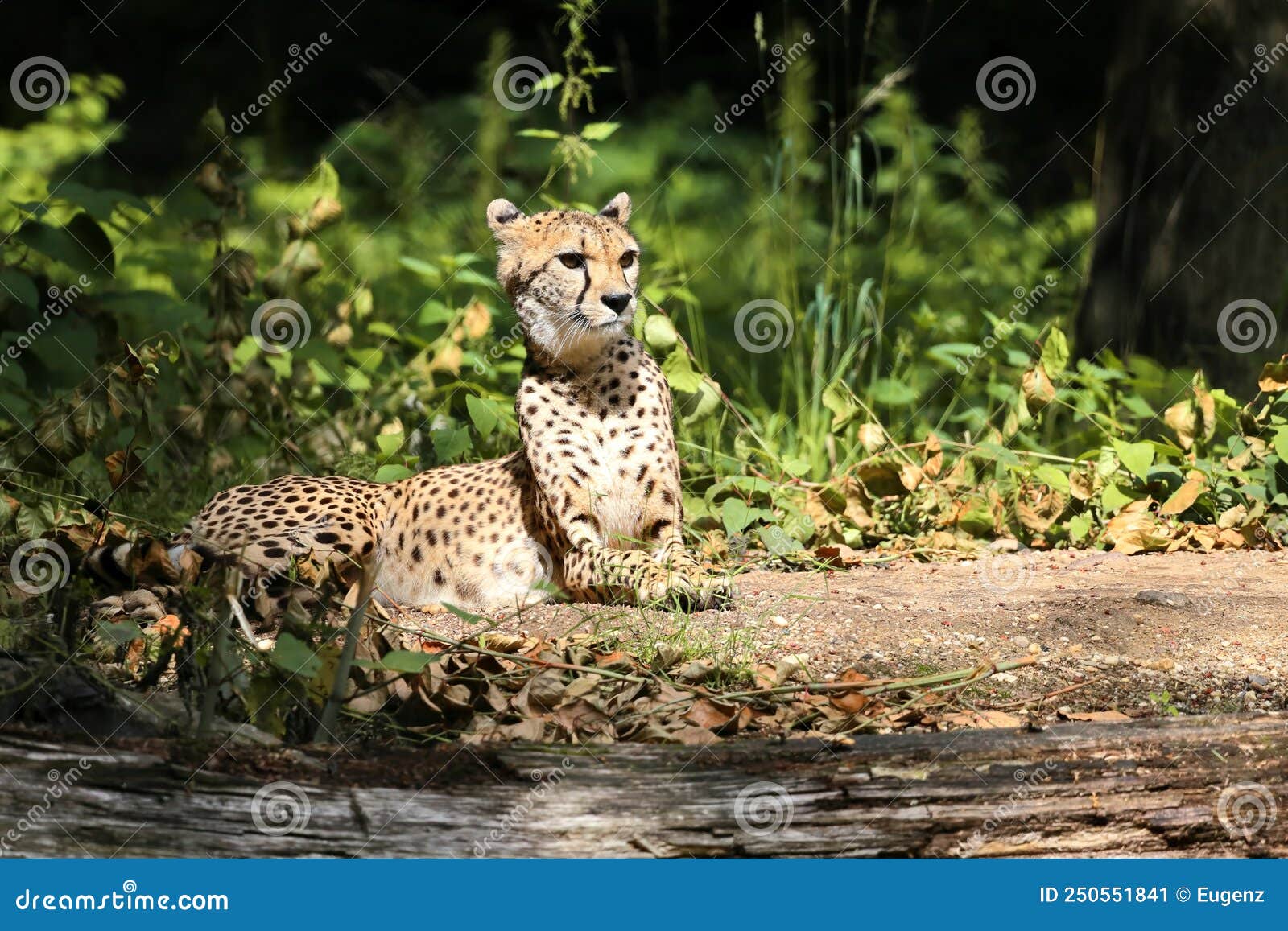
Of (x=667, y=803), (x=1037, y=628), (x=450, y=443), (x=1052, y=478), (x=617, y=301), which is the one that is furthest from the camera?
(x=450, y=443)

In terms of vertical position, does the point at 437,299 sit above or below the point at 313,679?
above

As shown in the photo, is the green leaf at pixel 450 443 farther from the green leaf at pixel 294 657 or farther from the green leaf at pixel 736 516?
the green leaf at pixel 294 657

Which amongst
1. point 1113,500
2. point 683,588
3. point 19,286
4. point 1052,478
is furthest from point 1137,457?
point 19,286

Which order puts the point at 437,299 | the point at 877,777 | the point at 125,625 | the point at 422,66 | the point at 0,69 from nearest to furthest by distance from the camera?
the point at 877,777 < the point at 125,625 < the point at 437,299 < the point at 0,69 < the point at 422,66

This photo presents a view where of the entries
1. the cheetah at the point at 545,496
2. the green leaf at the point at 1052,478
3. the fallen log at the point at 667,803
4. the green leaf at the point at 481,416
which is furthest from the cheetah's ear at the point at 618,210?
the fallen log at the point at 667,803

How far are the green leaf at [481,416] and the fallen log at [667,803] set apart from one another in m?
2.68

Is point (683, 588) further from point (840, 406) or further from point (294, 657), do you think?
point (840, 406)

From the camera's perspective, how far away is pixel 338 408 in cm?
697

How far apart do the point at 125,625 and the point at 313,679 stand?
0.70 m

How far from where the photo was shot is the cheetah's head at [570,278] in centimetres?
479

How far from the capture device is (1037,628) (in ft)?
13.3

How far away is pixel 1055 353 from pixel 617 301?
2067 mm

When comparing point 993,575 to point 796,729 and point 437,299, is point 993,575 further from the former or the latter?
point 437,299

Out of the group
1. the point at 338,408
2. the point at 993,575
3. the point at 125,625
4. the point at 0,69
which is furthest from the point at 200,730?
the point at 0,69
